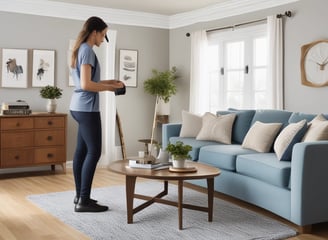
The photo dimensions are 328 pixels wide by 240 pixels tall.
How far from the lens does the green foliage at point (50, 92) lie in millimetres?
5852

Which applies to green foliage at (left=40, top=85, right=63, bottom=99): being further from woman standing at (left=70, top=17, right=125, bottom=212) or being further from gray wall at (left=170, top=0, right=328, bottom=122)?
gray wall at (left=170, top=0, right=328, bottom=122)

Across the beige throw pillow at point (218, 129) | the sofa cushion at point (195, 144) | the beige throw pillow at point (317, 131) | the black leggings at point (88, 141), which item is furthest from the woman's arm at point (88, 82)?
the beige throw pillow at point (218, 129)

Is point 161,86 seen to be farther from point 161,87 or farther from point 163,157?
point 163,157

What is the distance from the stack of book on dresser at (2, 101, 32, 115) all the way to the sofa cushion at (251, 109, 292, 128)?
9.23 feet

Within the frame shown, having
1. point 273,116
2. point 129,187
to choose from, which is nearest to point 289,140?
point 273,116

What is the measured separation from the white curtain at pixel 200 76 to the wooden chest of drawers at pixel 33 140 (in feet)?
6.32

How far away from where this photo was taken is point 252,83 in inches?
230

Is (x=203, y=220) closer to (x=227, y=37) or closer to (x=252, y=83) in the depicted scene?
(x=252, y=83)

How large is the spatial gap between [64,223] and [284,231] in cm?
169

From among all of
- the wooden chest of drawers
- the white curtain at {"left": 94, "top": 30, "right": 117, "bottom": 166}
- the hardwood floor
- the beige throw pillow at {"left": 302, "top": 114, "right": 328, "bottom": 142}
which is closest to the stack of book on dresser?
the wooden chest of drawers

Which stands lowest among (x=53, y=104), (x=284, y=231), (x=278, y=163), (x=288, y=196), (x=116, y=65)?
(x=284, y=231)

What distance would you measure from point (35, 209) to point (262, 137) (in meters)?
2.21

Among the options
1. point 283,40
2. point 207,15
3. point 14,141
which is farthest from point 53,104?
point 283,40

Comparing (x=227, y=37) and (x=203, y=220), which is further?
(x=227, y=37)
